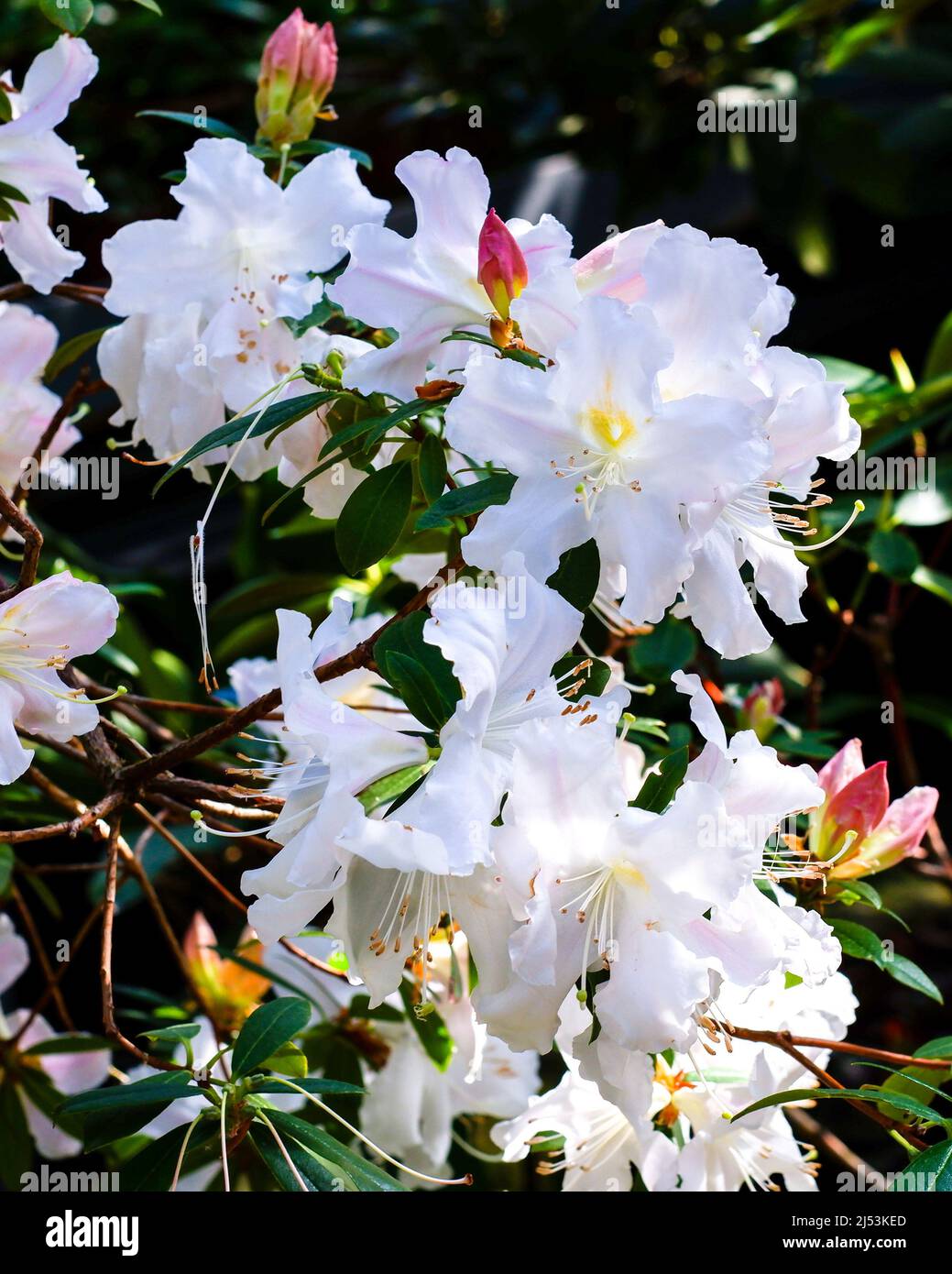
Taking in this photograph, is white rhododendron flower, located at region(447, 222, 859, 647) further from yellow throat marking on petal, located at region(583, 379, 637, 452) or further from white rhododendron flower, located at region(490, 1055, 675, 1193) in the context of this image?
white rhododendron flower, located at region(490, 1055, 675, 1193)

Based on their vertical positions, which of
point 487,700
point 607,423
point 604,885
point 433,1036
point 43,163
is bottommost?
point 433,1036

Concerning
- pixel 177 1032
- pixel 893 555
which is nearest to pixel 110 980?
pixel 177 1032

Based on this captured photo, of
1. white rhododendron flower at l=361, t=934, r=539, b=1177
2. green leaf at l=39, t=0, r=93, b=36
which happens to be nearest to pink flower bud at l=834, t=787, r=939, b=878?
white rhododendron flower at l=361, t=934, r=539, b=1177

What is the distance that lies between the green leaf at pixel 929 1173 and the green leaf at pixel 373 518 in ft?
1.48

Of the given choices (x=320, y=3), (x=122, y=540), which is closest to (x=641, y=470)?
(x=122, y=540)

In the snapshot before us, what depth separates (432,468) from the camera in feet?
2.59

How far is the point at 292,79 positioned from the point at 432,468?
432 millimetres

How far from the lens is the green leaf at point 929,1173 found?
2.36 ft

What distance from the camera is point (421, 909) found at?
2.28 feet

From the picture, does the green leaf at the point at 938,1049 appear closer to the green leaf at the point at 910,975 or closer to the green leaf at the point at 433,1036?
the green leaf at the point at 910,975

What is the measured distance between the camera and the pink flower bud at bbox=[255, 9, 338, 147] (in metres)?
1.04

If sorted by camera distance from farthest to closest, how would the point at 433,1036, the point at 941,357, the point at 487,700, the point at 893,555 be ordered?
the point at 941,357, the point at 893,555, the point at 433,1036, the point at 487,700

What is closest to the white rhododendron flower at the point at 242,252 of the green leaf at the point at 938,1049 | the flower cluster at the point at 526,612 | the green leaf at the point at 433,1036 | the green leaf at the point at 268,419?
the flower cluster at the point at 526,612

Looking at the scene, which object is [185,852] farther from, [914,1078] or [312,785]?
[914,1078]
